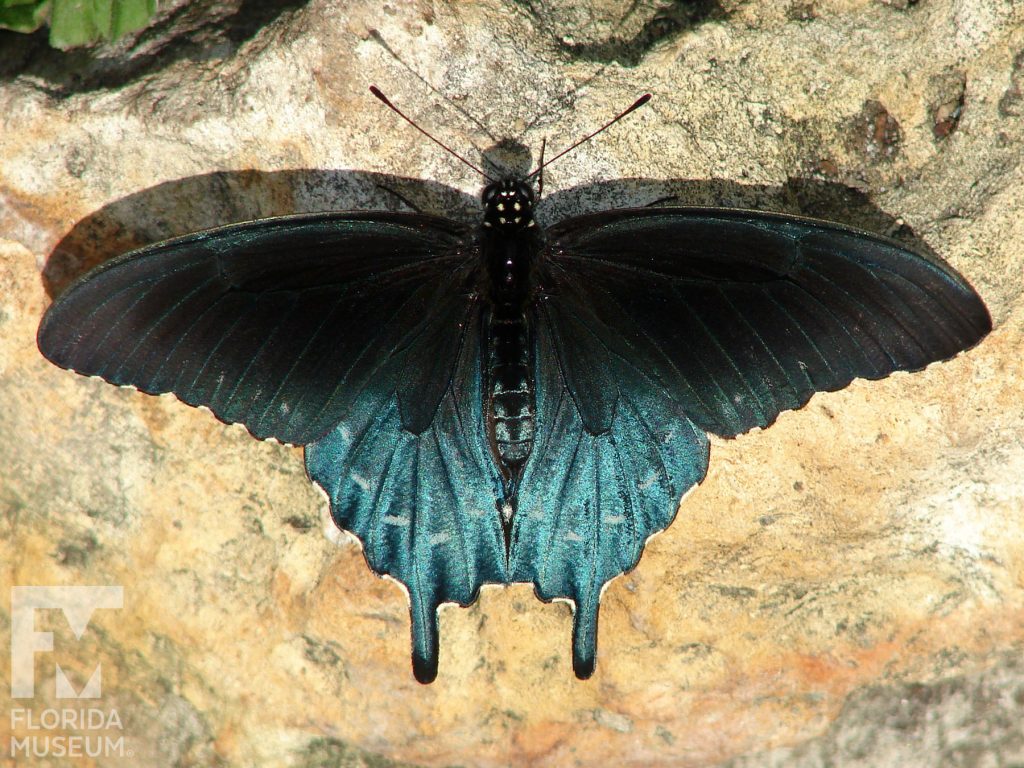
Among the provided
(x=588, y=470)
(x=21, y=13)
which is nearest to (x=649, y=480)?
(x=588, y=470)

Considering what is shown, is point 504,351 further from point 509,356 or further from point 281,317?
point 281,317

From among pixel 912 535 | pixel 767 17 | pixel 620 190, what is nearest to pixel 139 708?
pixel 620 190

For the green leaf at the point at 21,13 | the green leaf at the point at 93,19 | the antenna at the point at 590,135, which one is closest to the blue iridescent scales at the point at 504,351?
the antenna at the point at 590,135

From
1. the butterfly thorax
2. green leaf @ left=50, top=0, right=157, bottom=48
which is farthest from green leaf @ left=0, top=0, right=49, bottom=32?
the butterfly thorax

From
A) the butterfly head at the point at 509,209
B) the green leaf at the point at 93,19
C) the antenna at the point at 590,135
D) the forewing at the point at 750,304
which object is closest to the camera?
the forewing at the point at 750,304

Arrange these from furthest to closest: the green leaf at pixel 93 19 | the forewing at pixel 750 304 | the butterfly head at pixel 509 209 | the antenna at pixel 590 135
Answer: the green leaf at pixel 93 19 → the antenna at pixel 590 135 → the butterfly head at pixel 509 209 → the forewing at pixel 750 304

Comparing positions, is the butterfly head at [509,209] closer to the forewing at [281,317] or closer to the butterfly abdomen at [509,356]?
the butterfly abdomen at [509,356]

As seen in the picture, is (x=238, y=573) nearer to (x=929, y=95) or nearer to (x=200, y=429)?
(x=200, y=429)

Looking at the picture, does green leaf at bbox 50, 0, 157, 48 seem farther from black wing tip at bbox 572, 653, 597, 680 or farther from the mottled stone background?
black wing tip at bbox 572, 653, 597, 680
